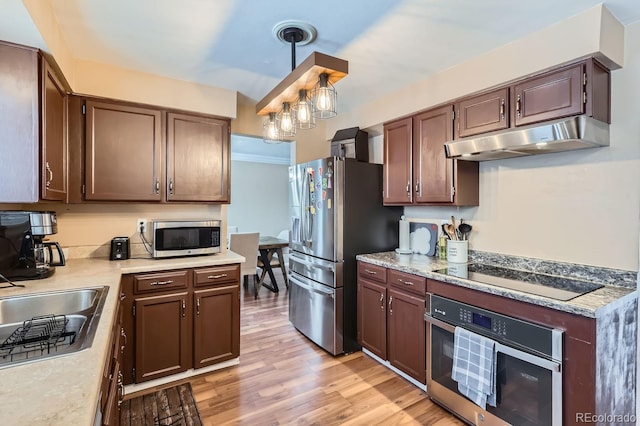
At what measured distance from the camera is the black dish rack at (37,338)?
3.55 feet

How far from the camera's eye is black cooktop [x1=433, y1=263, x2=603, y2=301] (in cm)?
173

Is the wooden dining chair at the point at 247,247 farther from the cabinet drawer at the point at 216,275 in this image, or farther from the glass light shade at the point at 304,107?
the glass light shade at the point at 304,107

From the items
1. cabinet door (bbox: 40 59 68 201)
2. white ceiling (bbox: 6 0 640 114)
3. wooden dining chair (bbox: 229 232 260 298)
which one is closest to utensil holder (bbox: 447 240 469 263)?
white ceiling (bbox: 6 0 640 114)

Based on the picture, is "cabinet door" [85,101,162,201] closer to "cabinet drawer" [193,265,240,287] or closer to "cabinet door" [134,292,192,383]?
"cabinet drawer" [193,265,240,287]

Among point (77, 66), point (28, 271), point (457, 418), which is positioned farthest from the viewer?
point (77, 66)

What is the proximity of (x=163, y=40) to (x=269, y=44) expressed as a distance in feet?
2.22

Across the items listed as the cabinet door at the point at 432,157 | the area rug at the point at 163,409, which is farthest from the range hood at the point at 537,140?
the area rug at the point at 163,409

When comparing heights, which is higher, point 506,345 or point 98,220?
point 98,220

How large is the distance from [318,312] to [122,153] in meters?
2.15

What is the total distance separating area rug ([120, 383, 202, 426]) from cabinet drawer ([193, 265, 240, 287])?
77 cm

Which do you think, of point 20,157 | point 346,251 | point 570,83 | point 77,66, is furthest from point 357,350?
point 77,66

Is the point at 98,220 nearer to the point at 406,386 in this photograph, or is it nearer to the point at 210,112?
the point at 210,112

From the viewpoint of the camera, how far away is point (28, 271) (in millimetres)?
1895

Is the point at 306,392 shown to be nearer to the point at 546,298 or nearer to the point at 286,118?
the point at 546,298
